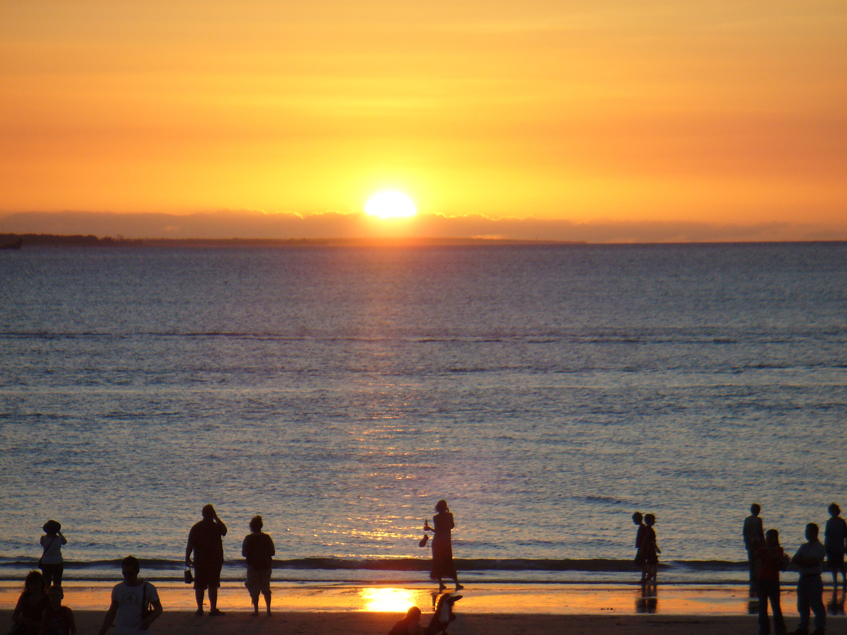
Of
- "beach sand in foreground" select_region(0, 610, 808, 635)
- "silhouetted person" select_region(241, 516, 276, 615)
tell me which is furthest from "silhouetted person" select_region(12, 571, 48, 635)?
"silhouetted person" select_region(241, 516, 276, 615)

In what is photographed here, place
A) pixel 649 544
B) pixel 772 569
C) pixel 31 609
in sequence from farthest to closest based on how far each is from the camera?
pixel 649 544 → pixel 772 569 → pixel 31 609

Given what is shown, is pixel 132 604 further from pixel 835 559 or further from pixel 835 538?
pixel 835 559

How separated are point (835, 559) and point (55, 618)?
41.2 ft

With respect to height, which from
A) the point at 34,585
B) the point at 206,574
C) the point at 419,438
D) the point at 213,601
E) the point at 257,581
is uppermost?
the point at 419,438

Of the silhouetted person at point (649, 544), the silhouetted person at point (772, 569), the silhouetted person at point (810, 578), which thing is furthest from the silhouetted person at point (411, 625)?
the silhouetted person at point (649, 544)

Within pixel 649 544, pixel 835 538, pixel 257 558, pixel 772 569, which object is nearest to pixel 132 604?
pixel 257 558

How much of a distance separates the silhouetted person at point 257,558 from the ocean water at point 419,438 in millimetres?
5559

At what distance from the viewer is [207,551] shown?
1244 centimetres

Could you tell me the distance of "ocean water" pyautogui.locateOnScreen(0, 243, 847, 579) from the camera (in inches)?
876

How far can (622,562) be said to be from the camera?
19109 millimetres

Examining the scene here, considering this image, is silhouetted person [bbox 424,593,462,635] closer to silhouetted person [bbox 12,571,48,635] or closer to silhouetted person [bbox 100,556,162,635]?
silhouetted person [bbox 100,556,162,635]

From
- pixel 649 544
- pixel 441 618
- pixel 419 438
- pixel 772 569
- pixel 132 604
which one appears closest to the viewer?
pixel 132 604

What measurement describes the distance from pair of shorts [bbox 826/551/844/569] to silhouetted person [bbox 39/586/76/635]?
40.3 ft

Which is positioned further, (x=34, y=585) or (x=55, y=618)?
(x=34, y=585)
